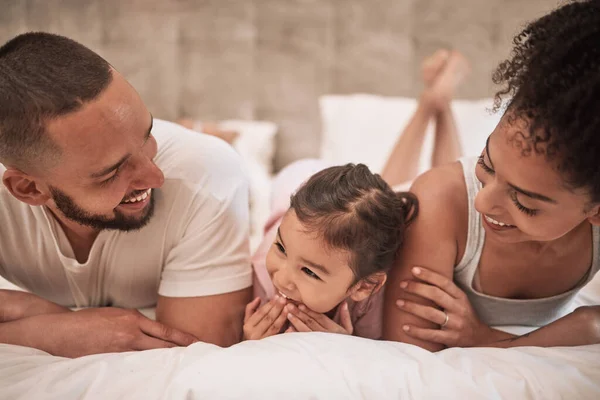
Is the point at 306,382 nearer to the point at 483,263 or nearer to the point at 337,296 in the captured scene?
the point at 337,296

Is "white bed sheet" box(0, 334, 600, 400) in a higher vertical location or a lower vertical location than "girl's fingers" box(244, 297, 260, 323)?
higher

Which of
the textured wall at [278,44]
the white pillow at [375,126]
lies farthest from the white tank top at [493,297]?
the textured wall at [278,44]

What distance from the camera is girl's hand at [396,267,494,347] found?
130cm

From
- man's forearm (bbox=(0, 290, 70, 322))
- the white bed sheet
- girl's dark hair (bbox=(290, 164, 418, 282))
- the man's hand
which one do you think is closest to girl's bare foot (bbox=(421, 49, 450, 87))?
girl's dark hair (bbox=(290, 164, 418, 282))

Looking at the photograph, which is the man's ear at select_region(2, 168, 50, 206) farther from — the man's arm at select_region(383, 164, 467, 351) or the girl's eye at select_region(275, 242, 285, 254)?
the man's arm at select_region(383, 164, 467, 351)

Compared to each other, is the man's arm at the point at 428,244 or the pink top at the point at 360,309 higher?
the man's arm at the point at 428,244

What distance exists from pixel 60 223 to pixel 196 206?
0.34m

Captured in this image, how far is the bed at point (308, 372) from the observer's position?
101 cm

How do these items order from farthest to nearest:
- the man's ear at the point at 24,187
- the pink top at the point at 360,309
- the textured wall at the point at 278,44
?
1. the textured wall at the point at 278,44
2. the pink top at the point at 360,309
3. the man's ear at the point at 24,187

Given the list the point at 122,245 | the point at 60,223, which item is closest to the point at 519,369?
the point at 122,245

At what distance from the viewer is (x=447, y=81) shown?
7.15 feet

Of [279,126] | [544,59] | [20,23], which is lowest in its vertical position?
[279,126]

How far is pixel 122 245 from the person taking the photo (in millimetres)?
1373

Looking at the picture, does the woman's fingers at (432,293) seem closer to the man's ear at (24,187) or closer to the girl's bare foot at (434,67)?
the man's ear at (24,187)
